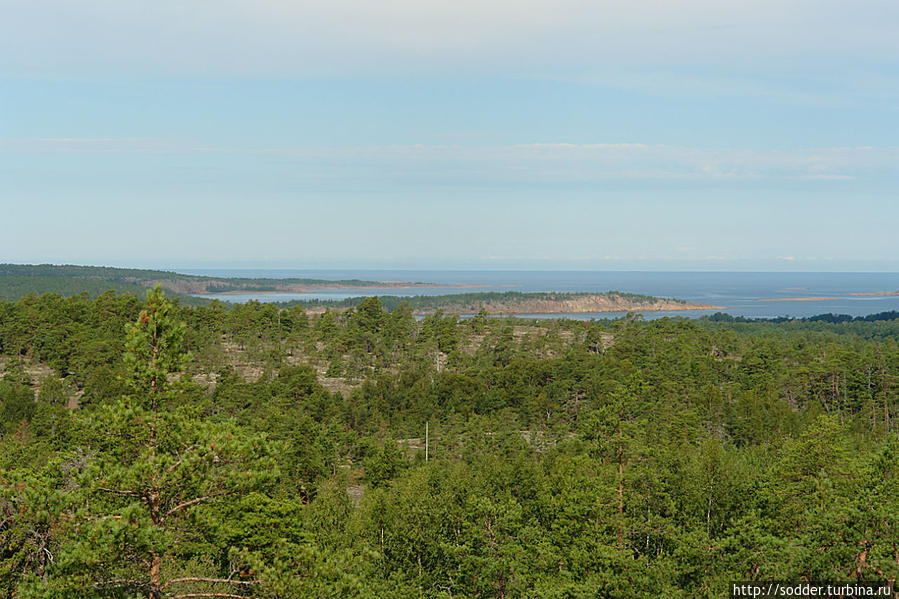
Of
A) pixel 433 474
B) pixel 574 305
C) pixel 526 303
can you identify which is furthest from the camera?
pixel 574 305

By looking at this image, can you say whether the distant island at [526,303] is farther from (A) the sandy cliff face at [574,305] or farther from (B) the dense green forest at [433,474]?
(B) the dense green forest at [433,474]

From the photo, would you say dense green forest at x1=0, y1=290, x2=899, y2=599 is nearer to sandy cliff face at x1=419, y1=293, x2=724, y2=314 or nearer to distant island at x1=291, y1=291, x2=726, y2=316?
distant island at x1=291, y1=291, x2=726, y2=316

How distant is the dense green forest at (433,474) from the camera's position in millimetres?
13641

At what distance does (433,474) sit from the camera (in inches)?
1254

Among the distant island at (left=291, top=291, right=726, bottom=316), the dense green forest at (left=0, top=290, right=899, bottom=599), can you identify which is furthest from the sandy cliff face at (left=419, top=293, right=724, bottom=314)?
the dense green forest at (left=0, top=290, right=899, bottom=599)

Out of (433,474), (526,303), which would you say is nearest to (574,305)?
(526,303)

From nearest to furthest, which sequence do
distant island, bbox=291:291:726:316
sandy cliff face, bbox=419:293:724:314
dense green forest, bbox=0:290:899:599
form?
dense green forest, bbox=0:290:899:599
distant island, bbox=291:291:726:316
sandy cliff face, bbox=419:293:724:314

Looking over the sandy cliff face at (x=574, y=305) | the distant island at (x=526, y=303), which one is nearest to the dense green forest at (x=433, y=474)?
the distant island at (x=526, y=303)

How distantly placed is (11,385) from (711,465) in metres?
47.6

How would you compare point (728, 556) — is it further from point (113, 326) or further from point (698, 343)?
point (113, 326)

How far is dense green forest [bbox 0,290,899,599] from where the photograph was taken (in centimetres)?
1364

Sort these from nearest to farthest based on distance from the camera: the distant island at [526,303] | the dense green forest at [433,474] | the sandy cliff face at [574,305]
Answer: the dense green forest at [433,474]
the distant island at [526,303]
the sandy cliff face at [574,305]

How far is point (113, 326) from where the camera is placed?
67.8 m

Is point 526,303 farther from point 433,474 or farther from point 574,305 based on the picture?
point 433,474
